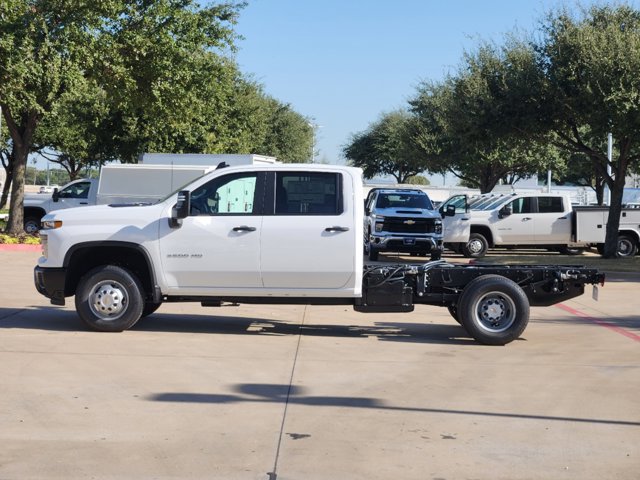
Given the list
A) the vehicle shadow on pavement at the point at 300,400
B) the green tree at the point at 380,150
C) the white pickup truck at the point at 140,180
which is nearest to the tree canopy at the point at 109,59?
the white pickup truck at the point at 140,180

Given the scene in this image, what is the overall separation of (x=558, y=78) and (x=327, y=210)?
14758 millimetres

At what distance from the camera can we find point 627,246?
2697 cm

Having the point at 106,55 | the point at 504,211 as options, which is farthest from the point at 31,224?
the point at 504,211

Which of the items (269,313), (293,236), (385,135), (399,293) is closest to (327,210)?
(293,236)

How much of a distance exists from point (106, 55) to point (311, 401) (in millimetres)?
19766

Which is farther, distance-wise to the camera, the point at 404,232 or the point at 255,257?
the point at 404,232

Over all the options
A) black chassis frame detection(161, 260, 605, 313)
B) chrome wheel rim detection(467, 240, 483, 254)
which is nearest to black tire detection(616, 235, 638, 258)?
chrome wheel rim detection(467, 240, 483, 254)

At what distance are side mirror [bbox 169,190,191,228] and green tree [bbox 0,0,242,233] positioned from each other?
47.8 ft

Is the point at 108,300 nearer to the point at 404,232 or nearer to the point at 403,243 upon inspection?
the point at 403,243

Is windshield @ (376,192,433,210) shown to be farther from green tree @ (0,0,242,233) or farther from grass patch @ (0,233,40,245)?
grass patch @ (0,233,40,245)

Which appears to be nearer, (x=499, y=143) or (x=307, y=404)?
(x=307, y=404)

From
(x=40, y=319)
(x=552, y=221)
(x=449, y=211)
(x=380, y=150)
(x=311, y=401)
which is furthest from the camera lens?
(x=380, y=150)

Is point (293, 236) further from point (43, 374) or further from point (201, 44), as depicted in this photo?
point (201, 44)

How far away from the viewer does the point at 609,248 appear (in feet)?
83.8
